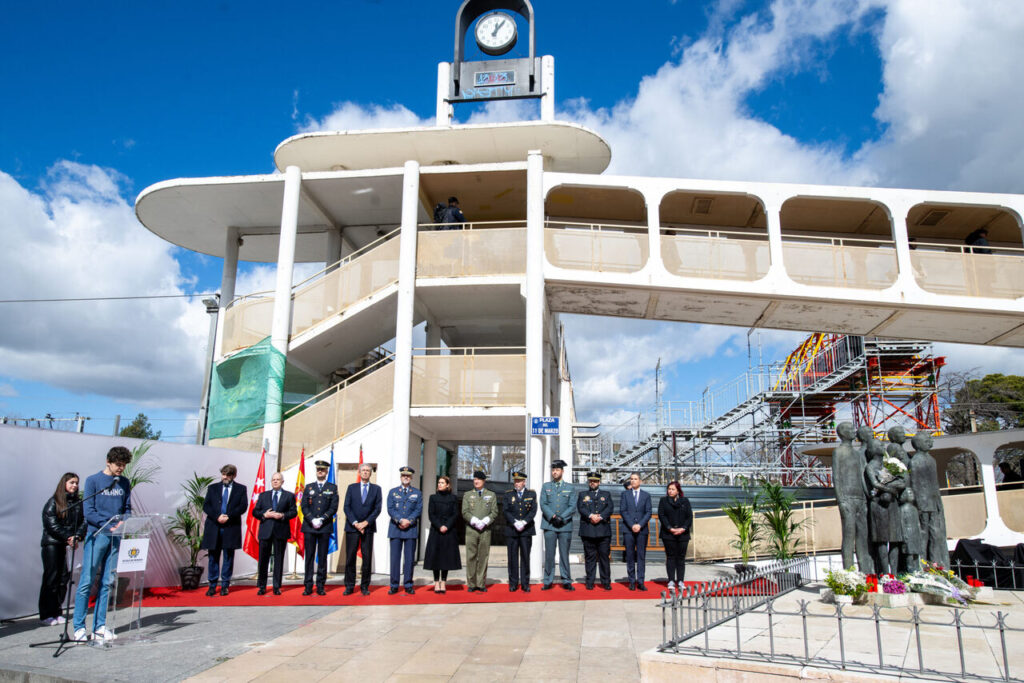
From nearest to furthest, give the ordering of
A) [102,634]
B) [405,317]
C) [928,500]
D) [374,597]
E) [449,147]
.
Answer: [102,634] → [928,500] → [374,597] → [405,317] → [449,147]

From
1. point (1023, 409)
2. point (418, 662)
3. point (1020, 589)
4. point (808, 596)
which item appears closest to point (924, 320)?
point (1020, 589)

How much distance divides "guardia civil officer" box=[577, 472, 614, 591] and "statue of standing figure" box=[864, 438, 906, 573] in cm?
369

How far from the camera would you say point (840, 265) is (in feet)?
46.3

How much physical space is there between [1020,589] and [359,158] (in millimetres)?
14406

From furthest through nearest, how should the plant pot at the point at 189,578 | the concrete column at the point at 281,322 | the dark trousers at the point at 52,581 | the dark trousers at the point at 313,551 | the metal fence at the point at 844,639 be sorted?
1. the concrete column at the point at 281,322
2. the plant pot at the point at 189,578
3. the dark trousers at the point at 313,551
4. the dark trousers at the point at 52,581
5. the metal fence at the point at 844,639

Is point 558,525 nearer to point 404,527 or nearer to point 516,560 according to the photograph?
point 516,560

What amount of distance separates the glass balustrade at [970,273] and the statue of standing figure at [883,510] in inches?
263

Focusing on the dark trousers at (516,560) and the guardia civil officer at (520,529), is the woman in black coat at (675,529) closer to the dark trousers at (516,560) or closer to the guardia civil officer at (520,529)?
the guardia civil officer at (520,529)

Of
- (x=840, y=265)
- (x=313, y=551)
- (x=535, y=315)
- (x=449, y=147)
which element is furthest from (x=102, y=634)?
(x=840, y=265)

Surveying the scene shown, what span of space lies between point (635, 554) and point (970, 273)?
9188 mm

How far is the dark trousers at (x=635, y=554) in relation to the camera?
10.9 metres

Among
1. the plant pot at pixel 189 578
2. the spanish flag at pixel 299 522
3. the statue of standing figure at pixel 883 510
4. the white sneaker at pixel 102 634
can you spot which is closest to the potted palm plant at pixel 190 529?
the plant pot at pixel 189 578

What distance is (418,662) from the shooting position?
620 cm

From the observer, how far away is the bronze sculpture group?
884 cm
